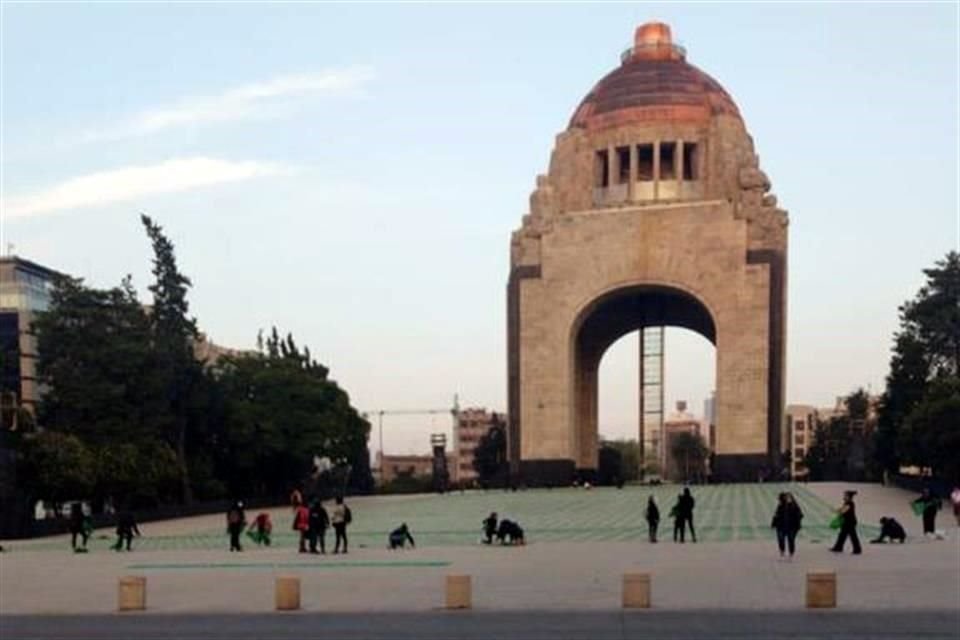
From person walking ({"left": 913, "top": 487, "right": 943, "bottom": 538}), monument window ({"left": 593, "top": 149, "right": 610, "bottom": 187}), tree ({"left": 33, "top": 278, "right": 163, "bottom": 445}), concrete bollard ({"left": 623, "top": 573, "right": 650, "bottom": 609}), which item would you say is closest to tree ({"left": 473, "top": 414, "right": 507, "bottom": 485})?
monument window ({"left": 593, "top": 149, "right": 610, "bottom": 187})

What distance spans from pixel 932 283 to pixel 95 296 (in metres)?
44.2

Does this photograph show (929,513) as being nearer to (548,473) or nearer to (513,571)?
(513,571)

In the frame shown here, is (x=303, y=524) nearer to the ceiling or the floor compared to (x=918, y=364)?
nearer to the floor

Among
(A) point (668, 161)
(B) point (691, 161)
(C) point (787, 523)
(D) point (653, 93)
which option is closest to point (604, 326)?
(A) point (668, 161)

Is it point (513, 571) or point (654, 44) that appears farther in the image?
point (654, 44)

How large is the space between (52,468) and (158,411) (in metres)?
10.8

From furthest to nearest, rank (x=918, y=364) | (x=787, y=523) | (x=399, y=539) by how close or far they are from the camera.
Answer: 1. (x=918, y=364)
2. (x=399, y=539)
3. (x=787, y=523)

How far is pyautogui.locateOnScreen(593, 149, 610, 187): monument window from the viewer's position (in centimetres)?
7844

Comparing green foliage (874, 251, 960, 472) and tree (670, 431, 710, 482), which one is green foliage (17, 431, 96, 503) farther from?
tree (670, 431, 710, 482)

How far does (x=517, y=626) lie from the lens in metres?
13.7

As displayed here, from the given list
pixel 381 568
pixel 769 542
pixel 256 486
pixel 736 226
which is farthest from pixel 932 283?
pixel 381 568

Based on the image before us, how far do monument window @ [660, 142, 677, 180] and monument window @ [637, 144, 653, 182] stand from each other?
28.9 inches

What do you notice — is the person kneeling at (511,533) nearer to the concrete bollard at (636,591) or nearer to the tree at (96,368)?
the concrete bollard at (636,591)

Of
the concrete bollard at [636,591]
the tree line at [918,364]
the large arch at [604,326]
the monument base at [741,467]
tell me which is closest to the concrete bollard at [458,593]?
the concrete bollard at [636,591]
